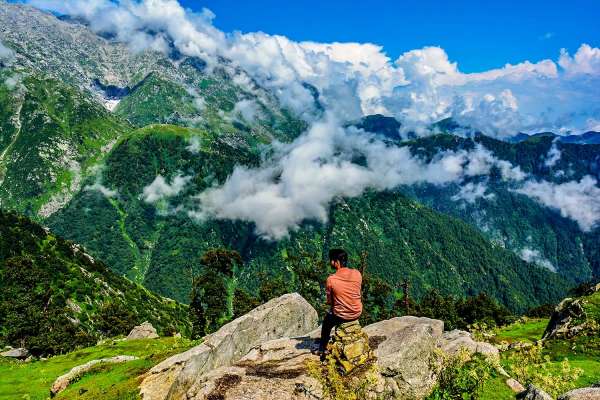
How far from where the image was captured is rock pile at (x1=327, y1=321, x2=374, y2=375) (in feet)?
76.5

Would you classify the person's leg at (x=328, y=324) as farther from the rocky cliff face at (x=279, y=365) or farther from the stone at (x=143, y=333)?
the stone at (x=143, y=333)

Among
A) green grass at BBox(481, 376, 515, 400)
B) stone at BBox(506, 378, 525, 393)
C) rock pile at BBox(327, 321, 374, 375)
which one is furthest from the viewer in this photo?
stone at BBox(506, 378, 525, 393)

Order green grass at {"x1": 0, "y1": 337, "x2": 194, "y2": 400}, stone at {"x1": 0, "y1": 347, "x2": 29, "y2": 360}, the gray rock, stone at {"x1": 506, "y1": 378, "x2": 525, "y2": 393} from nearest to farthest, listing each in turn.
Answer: stone at {"x1": 506, "y1": 378, "x2": 525, "y2": 393}, green grass at {"x1": 0, "y1": 337, "x2": 194, "y2": 400}, the gray rock, stone at {"x1": 0, "y1": 347, "x2": 29, "y2": 360}

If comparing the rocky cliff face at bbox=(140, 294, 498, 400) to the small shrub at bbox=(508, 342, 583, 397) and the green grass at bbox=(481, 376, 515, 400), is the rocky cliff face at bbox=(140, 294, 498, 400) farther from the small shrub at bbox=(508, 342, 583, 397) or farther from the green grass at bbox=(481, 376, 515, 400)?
the small shrub at bbox=(508, 342, 583, 397)

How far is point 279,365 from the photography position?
87.6ft

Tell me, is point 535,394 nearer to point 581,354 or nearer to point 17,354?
point 581,354

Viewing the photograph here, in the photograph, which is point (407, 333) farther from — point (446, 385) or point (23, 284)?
point (23, 284)

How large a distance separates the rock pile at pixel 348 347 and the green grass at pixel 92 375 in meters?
18.7

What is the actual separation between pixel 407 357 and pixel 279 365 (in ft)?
24.8

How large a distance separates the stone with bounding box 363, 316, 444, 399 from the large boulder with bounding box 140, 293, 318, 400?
414 inches

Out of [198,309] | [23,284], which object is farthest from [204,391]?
[23,284]

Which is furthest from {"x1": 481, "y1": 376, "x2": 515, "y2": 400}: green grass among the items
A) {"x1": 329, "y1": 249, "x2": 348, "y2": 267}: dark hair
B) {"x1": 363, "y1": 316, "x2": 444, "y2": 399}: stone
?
{"x1": 329, "y1": 249, "x2": 348, "y2": 267}: dark hair

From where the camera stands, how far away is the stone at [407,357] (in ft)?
82.8

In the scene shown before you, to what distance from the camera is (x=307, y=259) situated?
11344 cm
